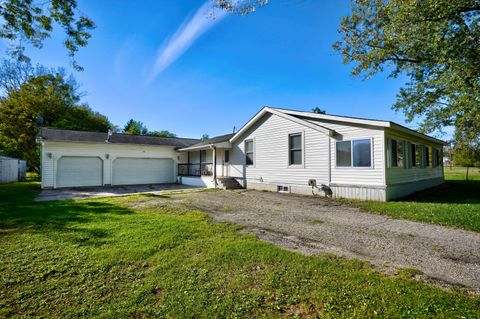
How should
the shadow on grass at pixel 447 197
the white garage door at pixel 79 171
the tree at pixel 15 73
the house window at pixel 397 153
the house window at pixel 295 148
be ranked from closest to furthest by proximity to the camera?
the shadow on grass at pixel 447 197
the house window at pixel 397 153
the house window at pixel 295 148
the white garage door at pixel 79 171
the tree at pixel 15 73

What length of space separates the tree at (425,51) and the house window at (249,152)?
753 centimetres

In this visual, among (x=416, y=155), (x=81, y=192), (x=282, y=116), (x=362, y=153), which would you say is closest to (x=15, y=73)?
(x=81, y=192)

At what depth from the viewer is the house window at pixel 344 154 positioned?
980 cm

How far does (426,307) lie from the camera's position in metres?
2.36

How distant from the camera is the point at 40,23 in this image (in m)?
8.55

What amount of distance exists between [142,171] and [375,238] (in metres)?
16.5

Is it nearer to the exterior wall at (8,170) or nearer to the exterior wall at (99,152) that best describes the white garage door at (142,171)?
the exterior wall at (99,152)

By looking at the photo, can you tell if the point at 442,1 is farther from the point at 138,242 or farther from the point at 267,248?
the point at 138,242

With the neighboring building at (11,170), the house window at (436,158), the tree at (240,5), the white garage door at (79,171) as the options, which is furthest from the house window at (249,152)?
the neighboring building at (11,170)

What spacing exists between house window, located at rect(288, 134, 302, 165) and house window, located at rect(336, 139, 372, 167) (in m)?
2.02

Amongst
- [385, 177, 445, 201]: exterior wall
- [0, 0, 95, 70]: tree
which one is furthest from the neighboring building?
[385, 177, 445, 201]: exterior wall

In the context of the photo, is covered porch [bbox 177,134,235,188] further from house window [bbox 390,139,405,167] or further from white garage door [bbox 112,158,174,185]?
house window [bbox 390,139,405,167]

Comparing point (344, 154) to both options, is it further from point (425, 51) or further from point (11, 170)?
point (11, 170)

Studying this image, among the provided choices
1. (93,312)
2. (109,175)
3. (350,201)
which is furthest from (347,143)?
(109,175)
